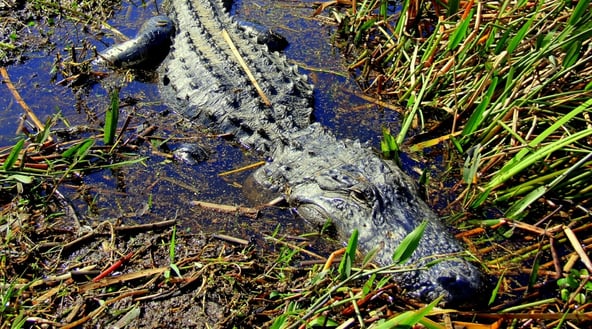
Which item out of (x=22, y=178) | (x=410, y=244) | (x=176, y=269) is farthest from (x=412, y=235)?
(x=22, y=178)

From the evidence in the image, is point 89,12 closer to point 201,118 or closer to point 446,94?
point 201,118

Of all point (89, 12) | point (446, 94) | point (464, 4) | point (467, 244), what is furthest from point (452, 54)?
point (89, 12)

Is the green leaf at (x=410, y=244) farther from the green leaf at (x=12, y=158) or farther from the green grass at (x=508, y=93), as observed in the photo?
the green leaf at (x=12, y=158)

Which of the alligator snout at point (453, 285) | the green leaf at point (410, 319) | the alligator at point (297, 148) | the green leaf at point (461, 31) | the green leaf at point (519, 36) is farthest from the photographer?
the green leaf at point (461, 31)

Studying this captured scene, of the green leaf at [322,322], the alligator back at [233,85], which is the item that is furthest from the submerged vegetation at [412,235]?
the alligator back at [233,85]

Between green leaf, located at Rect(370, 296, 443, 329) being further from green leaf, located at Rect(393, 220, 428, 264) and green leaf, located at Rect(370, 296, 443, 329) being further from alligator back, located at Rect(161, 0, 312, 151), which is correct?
alligator back, located at Rect(161, 0, 312, 151)

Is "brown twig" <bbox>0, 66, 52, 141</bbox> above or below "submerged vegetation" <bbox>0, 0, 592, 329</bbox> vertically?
below

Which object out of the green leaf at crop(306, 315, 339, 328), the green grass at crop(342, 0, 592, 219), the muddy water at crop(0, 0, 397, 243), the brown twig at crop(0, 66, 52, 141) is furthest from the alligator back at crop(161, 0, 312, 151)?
the green leaf at crop(306, 315, 339, 328)

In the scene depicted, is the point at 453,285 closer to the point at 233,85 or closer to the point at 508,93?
the point at 508,93
